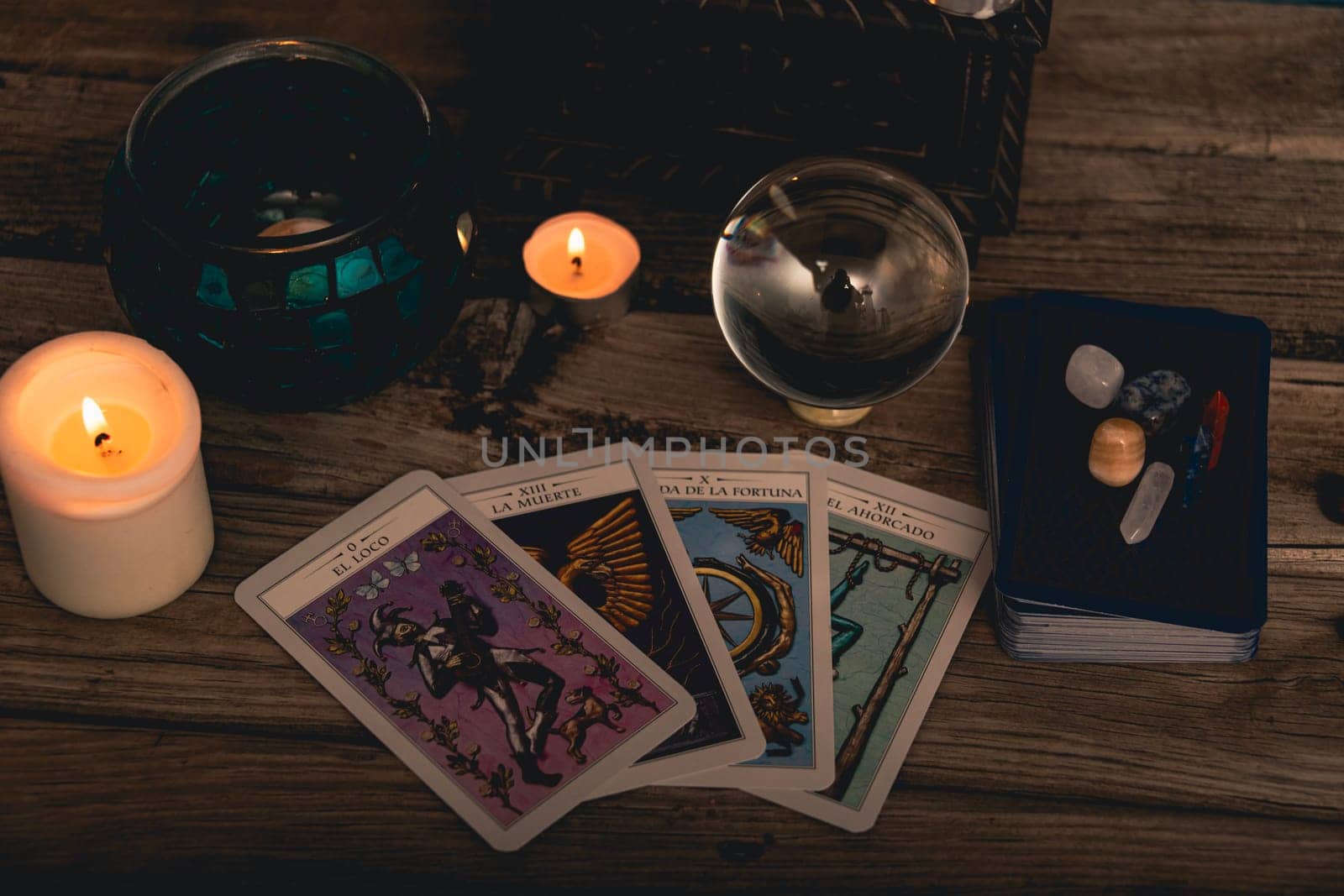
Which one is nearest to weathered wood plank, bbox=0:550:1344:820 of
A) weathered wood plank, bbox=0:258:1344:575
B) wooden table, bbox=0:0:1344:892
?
wooden table, bbox=0:0:1344:892

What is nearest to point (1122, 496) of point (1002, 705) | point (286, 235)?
point (1002, 705)

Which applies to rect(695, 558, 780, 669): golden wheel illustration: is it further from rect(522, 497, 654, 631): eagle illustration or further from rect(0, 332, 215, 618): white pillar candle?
rect(0, 332, 215, 618): white pillar candle

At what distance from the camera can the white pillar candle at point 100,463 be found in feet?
2.09

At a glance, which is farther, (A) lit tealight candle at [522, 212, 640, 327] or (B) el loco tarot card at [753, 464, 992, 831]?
(A) lit tealight candle at [522, 212, 640, 327]

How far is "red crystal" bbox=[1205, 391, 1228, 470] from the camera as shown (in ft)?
2.62

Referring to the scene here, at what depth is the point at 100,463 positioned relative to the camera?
0.69m

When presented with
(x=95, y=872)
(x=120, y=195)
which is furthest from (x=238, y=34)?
(x=95, y=872)

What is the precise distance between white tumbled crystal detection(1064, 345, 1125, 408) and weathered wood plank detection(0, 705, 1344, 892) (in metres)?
0.28

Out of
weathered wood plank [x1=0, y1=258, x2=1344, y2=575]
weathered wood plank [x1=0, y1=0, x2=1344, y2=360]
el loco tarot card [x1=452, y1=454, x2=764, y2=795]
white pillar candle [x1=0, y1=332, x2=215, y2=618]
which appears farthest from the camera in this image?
weathered wood plank [x1=0, y1=0, x2=1344, y2=360]

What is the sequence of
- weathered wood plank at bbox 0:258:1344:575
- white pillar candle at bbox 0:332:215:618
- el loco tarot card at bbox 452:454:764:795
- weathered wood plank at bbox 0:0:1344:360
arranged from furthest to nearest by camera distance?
weathered wood plank at bbox 0:0:1344:360, weathered wood plank at bbox 0:258:1344:575, el loco tarot card at bbox 452:454:764:795, white pillar candle at bbox 0:332:215:618

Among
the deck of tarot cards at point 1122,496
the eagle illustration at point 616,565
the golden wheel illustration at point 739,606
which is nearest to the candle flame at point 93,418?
the eagle illustration at point 616,565

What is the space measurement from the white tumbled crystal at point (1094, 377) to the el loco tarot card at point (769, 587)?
0.19 m

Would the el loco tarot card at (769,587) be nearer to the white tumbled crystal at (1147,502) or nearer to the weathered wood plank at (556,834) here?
the weathered wood plank at (556,834)

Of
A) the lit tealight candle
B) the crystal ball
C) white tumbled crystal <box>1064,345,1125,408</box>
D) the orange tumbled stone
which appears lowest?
the orange tumbled stone
